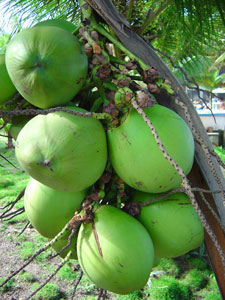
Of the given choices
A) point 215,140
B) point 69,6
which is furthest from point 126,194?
point 215,140

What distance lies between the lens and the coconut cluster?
776mm

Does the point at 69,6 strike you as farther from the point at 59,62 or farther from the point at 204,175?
the point at 204,175


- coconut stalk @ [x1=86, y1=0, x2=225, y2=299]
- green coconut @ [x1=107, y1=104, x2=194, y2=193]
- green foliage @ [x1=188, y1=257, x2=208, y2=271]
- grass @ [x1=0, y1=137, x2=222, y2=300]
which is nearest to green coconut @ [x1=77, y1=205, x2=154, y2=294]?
green coconut @ [x1=107, y1=104, x2=194, y2=193]

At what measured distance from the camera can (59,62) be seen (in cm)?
81

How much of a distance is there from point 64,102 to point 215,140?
8561mm

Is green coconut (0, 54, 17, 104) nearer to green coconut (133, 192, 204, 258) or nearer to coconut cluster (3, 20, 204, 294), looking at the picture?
coconut cluster (3, 20, 204, 294)

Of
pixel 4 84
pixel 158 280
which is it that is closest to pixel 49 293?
pixel 158 280

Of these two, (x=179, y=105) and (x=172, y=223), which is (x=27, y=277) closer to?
(x=172, y=223)

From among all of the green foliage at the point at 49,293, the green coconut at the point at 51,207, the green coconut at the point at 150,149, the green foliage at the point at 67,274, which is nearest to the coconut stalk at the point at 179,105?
the green coconut at the point at 150,149

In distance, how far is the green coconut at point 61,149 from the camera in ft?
2.51

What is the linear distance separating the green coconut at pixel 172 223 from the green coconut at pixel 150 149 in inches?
3.9

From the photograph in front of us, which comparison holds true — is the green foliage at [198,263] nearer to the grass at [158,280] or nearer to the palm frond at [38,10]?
the grass at [158,280]

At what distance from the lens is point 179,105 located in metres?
0.84

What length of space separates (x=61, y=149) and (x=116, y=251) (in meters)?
0.30
